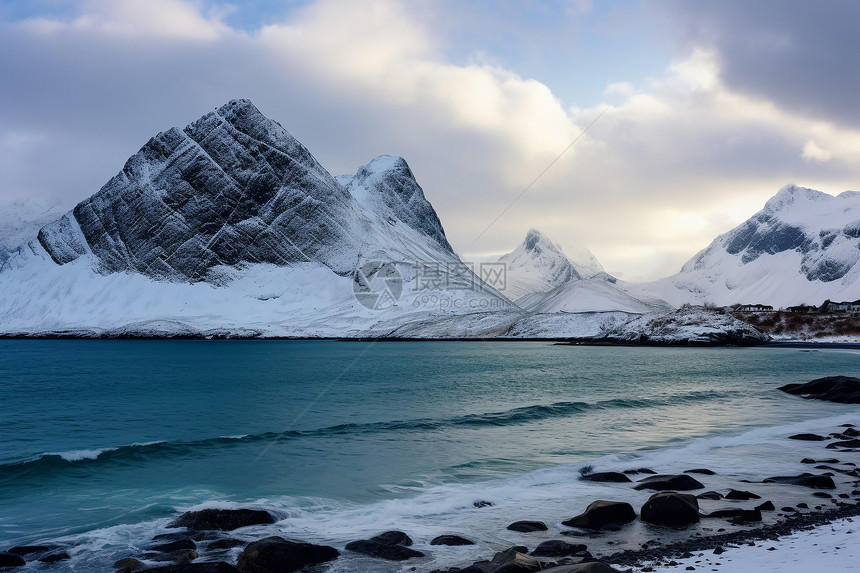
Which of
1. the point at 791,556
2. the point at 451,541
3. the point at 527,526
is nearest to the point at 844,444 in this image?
the point at 791,556

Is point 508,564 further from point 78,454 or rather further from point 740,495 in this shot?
point 78,454

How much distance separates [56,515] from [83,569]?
224 inches

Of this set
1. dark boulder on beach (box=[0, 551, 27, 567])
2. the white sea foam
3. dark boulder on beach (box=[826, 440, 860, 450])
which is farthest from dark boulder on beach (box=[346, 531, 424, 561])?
dark boulder on beach (box=[826, 440, 860, 450])

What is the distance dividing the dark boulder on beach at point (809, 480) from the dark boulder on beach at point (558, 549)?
9.96 metres

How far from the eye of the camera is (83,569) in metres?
14.0

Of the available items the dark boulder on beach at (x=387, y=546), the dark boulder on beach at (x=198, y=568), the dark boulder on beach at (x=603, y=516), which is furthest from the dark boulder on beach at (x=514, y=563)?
the dark boulder on beach at (x=198, y=568)

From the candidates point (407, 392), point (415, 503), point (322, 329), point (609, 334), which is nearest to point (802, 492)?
point (415, 503)

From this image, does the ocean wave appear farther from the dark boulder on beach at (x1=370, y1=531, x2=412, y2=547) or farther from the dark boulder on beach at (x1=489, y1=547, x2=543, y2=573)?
the dark boulder on beach at (x1=489, y1=547, x2=543, y2=573)

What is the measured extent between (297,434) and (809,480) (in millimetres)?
22041

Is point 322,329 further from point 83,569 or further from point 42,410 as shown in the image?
point 83,569

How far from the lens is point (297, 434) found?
3166 cm

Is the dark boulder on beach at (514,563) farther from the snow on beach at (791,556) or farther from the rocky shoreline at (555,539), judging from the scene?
the snow on beach at (791,556)

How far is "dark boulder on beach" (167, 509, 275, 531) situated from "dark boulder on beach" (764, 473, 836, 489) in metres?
16.1

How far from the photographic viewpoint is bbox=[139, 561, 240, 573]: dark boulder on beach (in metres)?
13.1
